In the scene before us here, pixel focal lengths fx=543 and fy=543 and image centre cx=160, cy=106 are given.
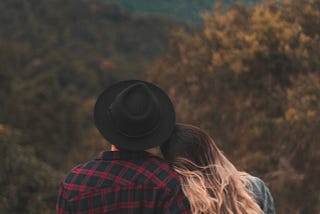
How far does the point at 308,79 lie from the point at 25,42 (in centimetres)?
4829

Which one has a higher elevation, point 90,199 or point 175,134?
point 175,134

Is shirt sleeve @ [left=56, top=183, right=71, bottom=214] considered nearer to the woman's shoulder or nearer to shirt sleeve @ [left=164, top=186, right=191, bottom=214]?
shirt sleeve @ [left=164, top=186, right=191, bottom=214]

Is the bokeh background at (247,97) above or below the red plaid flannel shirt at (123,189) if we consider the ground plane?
below

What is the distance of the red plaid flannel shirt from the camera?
6.50 feet

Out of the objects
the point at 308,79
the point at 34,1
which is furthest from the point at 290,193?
the point at 34,1

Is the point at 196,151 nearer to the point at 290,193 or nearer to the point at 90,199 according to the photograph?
the point at 90,199

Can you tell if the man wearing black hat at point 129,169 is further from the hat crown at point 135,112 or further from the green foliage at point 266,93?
the green foliage at point 266,93

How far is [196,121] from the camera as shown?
1016cm

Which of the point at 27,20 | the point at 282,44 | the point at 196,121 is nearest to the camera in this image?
the point at 282,44

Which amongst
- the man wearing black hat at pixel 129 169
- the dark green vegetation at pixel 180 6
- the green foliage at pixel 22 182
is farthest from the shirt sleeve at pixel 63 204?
the dark green vegetation at pixel 180 6

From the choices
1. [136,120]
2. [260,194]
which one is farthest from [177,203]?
[260,194]

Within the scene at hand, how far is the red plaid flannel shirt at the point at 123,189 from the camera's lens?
1981 mm

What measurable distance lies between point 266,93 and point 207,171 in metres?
7.17

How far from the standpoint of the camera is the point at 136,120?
2029 millimetres
